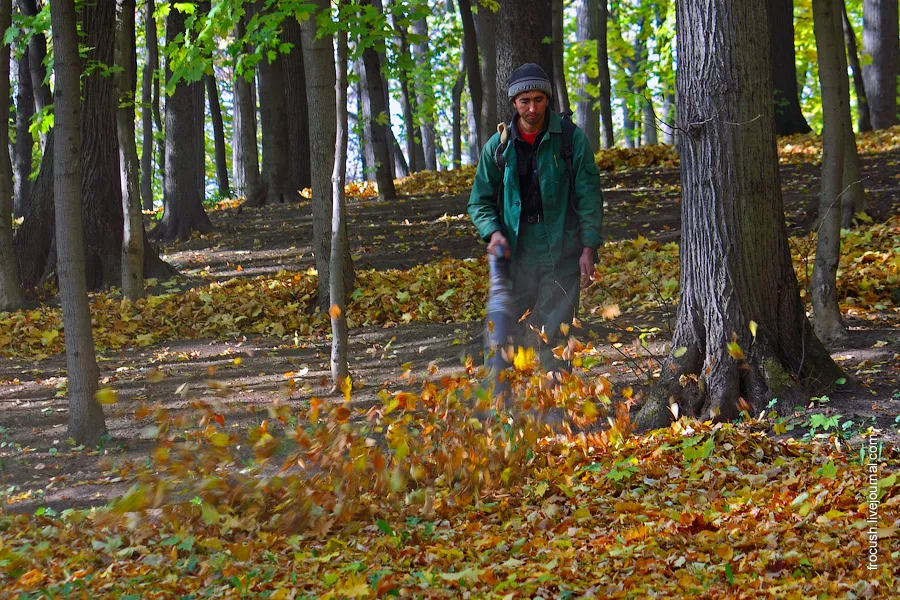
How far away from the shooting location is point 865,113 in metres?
17.3

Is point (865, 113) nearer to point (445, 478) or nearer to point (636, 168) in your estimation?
point (636, 168)

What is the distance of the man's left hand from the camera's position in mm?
4742

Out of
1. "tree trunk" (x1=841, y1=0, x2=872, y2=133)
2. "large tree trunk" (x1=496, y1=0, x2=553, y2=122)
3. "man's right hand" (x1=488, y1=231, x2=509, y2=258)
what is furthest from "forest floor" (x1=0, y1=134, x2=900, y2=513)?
"tree trunk" (x1=841, y1=0, x2=872, y2=133)

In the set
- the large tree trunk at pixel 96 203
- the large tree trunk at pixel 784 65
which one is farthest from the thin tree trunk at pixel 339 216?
the large tree trunk at pixel 784 65

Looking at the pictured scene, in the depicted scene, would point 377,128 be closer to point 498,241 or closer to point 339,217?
point 339,217

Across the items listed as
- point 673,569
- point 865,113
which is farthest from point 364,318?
point 865,113

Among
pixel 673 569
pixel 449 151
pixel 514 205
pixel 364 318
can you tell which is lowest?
pixel 673 569

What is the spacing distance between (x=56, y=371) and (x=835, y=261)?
6.66m

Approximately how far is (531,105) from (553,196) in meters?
0.51

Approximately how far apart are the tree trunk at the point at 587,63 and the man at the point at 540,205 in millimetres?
14487

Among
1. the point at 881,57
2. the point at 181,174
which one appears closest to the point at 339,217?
the point at 181,174

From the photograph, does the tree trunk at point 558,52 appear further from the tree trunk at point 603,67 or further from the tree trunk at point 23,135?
the tree trunk at point 23,135

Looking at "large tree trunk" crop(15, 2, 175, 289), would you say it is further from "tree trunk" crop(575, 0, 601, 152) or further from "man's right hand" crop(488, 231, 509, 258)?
"tree trunk" crop(575, 0, 601, 152)

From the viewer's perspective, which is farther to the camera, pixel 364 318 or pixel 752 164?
pixel 364 318
